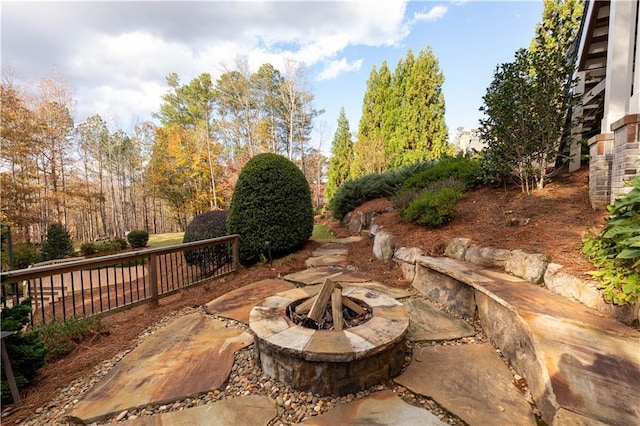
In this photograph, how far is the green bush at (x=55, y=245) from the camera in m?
9.12

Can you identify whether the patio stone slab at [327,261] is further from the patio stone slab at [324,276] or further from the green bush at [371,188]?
the green bush at [371,188]

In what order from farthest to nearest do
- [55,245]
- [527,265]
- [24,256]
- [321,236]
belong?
[55,245] < [24,256] < [321,236] < [527,265]

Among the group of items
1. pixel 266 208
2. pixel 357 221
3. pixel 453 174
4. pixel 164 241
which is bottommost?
pixel 164 241

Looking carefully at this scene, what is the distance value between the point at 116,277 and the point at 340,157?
45.8 feet

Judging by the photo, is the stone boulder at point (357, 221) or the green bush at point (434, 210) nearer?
the green bush at point (434, 210)

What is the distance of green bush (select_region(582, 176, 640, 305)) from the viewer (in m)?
1.78

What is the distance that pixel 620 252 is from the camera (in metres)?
1.93

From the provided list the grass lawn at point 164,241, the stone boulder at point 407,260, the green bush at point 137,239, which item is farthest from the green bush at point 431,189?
the green bush at point 137,239

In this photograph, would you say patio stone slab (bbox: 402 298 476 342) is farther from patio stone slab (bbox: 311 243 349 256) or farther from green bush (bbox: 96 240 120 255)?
green bush (bbox: 96 240 120 255)

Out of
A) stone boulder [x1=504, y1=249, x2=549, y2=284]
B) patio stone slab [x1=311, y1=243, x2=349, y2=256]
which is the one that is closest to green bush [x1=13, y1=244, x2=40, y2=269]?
patio stone slab [x1=311, y1=243, x2=349, y2=256]

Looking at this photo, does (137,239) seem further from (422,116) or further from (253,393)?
(422,116)

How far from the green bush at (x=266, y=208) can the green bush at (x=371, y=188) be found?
3.13 m

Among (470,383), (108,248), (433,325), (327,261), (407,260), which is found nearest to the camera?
(470,383)

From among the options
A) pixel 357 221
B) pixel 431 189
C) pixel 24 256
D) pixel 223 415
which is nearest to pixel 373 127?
→ pixel 357 221
